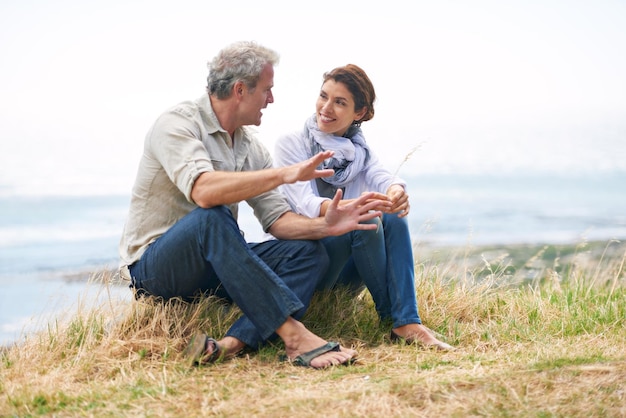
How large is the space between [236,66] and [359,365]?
1.56 meters

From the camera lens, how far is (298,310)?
3584 millimetres

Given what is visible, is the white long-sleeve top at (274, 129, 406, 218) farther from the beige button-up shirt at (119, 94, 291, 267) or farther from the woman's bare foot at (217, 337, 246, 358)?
the woman's bare foot at (217, 337, 246, 358)

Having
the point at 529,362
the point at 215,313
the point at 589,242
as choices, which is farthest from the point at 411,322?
the point at 589,242

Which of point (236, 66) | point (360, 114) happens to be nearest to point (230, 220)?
point (236, 66)

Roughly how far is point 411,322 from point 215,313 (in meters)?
0.98

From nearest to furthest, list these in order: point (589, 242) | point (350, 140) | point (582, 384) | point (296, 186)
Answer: point (582, 384) < point (296, 186) < point (350, 140) < point (589, 242)

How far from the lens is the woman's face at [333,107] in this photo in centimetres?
423

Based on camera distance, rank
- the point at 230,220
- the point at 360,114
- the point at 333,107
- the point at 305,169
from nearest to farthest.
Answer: the point at 305,169 < the point at 230,220 < the point at 333,107 < the point at 360,114

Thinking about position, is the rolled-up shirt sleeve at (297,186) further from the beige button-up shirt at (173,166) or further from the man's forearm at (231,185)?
the man's forearm at (231,185)

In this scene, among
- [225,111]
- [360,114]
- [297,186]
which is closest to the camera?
[225,111]

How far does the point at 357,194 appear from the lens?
440 cm

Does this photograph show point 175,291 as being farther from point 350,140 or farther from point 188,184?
point 350,140

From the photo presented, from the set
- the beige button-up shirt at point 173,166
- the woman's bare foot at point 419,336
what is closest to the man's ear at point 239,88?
the beige button-up shirt at point 173,166

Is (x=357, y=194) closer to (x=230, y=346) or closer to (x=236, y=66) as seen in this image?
(x=236, y=66)
